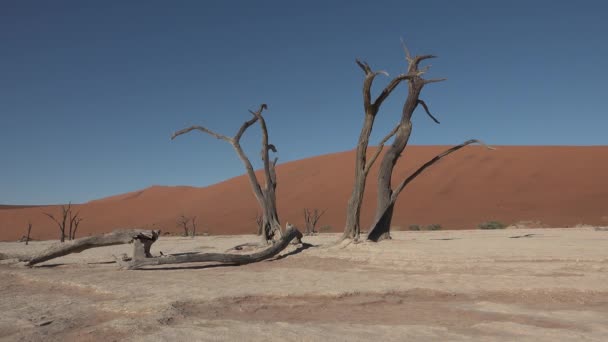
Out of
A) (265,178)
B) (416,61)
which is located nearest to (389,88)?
(416,61)

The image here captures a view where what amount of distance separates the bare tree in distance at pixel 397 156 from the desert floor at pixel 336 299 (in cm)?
191

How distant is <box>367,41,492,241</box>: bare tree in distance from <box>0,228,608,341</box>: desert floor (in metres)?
1.91

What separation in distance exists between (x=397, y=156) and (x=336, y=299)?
18.9 feet

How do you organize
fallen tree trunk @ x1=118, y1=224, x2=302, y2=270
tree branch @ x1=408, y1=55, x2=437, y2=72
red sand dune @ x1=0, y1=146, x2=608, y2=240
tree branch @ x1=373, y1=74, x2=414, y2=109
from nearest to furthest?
1. fallen tree trunk @ x1=118, y1=224, x2=302, y2=270
2. tree branch @ x1=373, y1=74, x2=414, y2=109
3. tree branch @ x1=408, y1=55, x2=437, y2=72
4. red sand dune @ x1=0, y1=146, x2=608, y2=240

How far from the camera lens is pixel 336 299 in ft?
16.6

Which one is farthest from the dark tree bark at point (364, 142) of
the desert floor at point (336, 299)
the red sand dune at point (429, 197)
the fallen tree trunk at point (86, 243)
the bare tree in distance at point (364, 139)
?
the red sand dune at point (429, 197)

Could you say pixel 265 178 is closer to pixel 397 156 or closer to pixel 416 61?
pixel 397 156

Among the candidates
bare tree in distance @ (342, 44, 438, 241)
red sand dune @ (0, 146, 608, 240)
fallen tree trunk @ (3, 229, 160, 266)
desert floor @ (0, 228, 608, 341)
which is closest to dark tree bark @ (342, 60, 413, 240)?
bare tree in distance @ (342, 44, 438, 241)

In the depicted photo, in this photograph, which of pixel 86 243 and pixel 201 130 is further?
pixel 201 130

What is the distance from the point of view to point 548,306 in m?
4.68

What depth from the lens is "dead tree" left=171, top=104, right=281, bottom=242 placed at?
36.3ft

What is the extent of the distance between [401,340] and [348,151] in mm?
56139

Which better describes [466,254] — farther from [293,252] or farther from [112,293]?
[112,293]

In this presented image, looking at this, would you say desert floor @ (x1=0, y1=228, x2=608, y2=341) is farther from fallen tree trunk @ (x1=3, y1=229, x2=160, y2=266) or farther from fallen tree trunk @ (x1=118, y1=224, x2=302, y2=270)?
fallen tree trunk @ (x1=3, y1=229, x2=160, y2=266)
